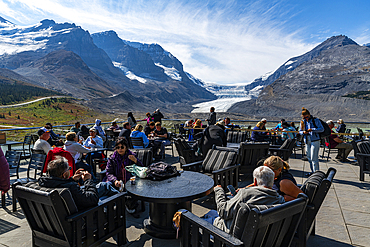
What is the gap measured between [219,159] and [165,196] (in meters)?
1.94

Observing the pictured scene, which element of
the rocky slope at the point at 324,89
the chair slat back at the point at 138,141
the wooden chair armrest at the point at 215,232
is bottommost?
the wooden chair armrest at the point at 215,232

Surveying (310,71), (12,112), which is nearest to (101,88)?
(12,112)

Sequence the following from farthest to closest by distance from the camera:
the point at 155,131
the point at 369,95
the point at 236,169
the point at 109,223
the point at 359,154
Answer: the point at 369,95, the point at 155,131, the point at 359,154, the point at 236,169, the point at 109,223

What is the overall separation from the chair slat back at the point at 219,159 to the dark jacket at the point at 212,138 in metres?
0.67

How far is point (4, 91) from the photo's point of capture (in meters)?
81.8

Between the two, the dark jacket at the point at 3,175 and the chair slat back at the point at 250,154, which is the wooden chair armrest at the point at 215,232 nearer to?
the dark jacket at the point at 3,175

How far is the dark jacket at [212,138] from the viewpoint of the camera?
5434 millimetres

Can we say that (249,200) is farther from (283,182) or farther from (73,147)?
(73,147)

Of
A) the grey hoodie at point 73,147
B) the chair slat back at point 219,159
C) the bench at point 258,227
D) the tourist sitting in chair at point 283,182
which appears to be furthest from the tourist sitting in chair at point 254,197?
the grey hoodie at point 73,147

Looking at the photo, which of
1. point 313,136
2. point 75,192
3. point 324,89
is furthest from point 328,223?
point 324,89

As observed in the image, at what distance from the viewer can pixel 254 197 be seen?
2014 mm

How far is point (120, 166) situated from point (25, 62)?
578ft

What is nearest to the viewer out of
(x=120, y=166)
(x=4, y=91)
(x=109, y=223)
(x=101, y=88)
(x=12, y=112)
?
(x=109, y=223)

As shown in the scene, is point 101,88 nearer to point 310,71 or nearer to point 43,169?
point 310,71
